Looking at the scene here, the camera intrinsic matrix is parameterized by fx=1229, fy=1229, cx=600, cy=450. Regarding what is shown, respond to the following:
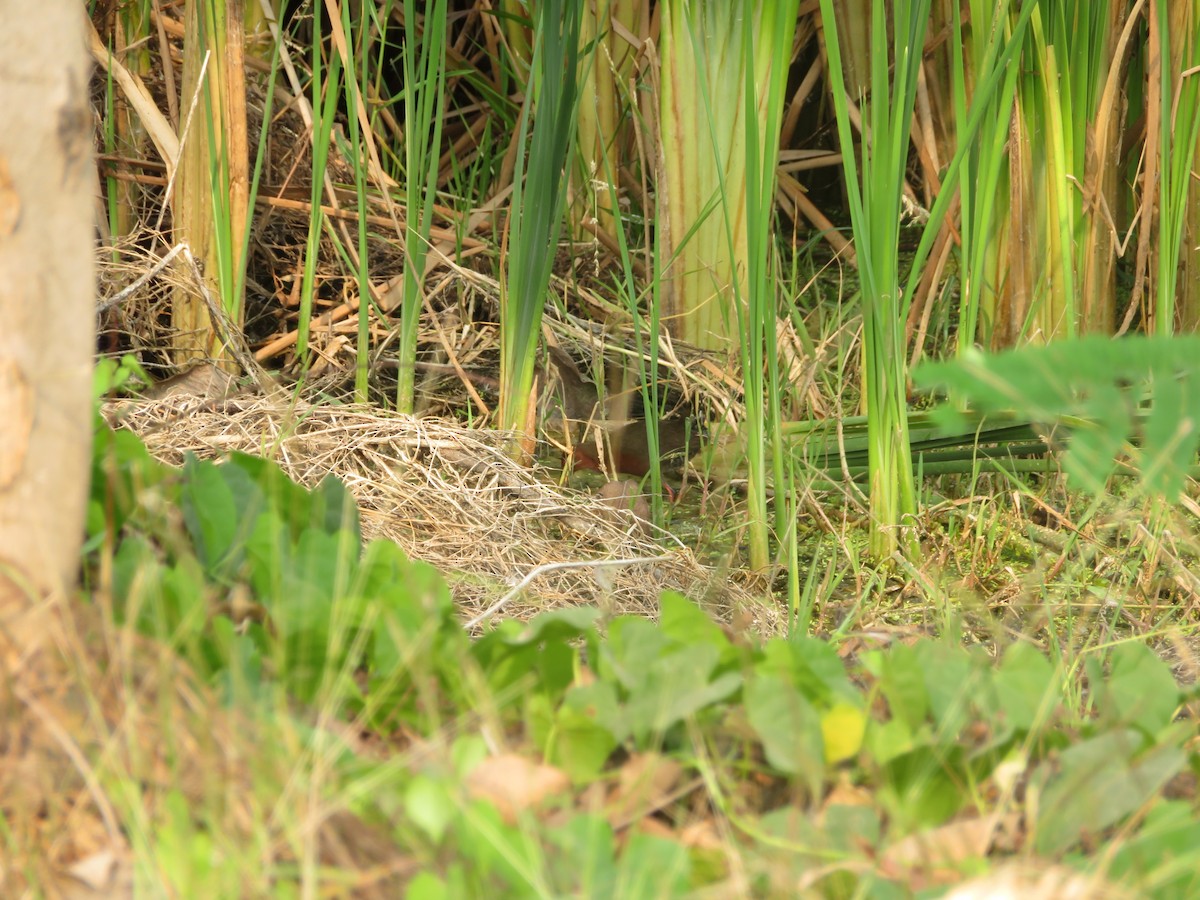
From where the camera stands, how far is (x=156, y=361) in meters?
2.50

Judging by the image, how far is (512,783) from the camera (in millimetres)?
802

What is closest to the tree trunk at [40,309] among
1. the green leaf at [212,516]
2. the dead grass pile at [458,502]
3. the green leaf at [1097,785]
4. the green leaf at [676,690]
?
the green leaf at [212,516]

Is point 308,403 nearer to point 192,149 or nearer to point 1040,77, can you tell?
point 192,149

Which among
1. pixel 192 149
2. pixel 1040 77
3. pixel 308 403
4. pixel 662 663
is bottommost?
pixel 308 403

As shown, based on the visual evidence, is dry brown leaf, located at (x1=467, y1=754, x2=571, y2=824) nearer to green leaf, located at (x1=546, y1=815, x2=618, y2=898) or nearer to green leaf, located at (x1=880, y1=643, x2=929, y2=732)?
green leaf, located at (x1=546, y1=815, x2=618, y2=898)

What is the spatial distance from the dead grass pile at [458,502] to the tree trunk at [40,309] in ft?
2.92

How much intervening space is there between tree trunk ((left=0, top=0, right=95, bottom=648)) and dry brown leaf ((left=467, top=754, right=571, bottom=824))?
0.31 metres

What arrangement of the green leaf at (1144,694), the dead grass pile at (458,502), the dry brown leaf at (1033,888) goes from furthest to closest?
the dead grass pile at (458,502) < the green leaf at (1144,694) < the dry brown leaf at (1033,888)

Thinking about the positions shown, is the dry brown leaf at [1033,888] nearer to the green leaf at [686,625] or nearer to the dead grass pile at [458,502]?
the green leaf at [686,625]

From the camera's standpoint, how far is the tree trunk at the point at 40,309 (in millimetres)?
808

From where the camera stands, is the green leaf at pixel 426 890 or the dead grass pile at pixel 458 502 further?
the dead grass pile at pixel 458 502

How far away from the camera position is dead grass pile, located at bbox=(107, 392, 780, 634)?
1.83 m

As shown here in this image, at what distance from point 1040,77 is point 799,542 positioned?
3.23 ft

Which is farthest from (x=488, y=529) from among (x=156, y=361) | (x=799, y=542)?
(x=156, y=361)
